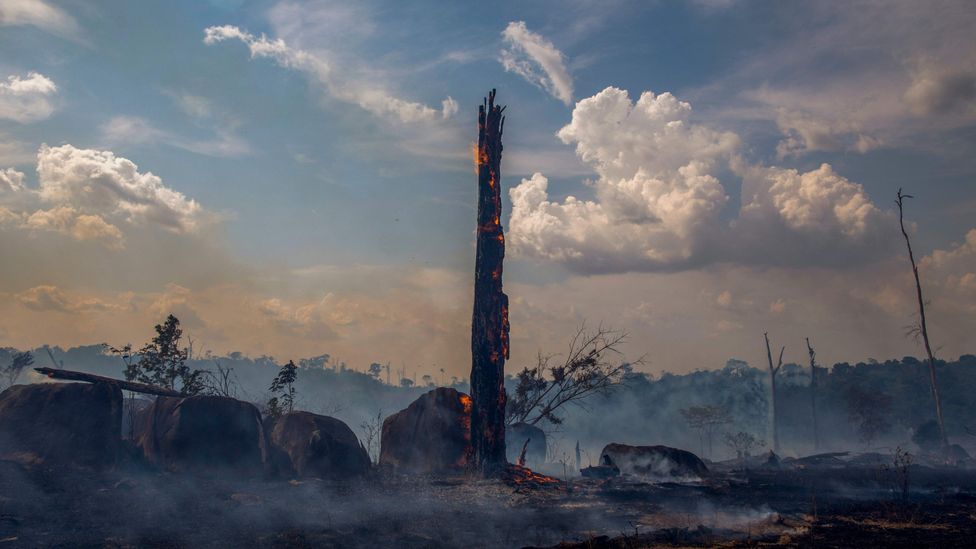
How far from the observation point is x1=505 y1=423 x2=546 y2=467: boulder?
37625 millimetres

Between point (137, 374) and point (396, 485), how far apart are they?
52.4 feet

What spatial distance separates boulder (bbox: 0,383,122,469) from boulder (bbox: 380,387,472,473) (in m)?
10.0

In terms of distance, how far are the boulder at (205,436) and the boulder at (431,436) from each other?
5945mm

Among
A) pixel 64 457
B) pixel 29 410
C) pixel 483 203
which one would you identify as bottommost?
pixel 64 457

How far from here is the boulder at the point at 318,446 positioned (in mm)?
21406

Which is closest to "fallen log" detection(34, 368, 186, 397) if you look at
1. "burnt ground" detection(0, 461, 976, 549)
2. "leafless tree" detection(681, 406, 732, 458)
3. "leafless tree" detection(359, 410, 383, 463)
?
"burnt ground" detection(0, 461, 976, 549)

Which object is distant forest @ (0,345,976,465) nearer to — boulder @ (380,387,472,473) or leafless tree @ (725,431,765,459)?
leafless tree @ (725,431,765,459)

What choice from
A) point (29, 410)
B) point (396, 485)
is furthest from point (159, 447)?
point (396, 485)

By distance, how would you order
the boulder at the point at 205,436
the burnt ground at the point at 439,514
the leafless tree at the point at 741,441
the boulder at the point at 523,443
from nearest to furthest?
the burnt ground at the point at 439,514, the boulder at the point at 205,436, the boulder at the point at 523,443, the leafless tree at the point at 741,441

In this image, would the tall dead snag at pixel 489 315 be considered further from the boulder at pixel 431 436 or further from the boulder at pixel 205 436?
the boulder at pixel 205 436

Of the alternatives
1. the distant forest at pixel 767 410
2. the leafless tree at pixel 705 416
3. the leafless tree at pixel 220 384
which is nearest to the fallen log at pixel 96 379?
the leafless tree at pixel 220 384

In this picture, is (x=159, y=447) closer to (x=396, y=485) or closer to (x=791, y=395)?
(x=396, y=485)

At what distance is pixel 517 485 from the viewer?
20344 millimetres

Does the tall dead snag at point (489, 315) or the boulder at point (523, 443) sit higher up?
the tall dead snag at point (489, 315)
